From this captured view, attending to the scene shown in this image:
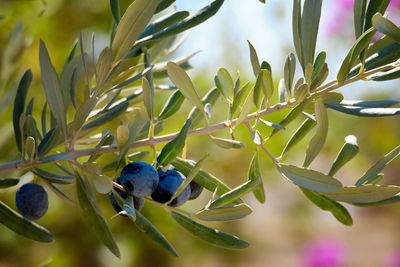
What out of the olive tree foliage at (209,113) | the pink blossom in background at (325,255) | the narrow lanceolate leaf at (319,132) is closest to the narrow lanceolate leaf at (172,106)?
the olive tree foliage at (209,113)

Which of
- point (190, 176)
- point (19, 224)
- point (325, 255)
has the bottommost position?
point (325, 255)

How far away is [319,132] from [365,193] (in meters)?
0.07

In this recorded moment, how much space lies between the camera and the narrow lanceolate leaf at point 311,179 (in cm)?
38

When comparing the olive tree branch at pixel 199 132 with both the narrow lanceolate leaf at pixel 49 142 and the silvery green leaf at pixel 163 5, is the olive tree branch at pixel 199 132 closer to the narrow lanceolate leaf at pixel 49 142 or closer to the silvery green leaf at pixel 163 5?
the narrow lanceolate leaf at pixel 49 142

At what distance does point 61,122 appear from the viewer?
43cm

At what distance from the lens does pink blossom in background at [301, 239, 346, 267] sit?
11.0 feet

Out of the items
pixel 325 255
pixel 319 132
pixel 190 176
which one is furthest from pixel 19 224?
pixel 325 255

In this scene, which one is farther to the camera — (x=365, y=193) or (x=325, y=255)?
(x=325, y=255)

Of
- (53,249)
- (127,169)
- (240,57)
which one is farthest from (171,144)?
(240,57)

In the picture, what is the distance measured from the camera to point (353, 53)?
0.39 m

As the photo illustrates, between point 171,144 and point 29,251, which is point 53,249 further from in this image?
point 171,144

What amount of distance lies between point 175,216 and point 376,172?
0.20 meters

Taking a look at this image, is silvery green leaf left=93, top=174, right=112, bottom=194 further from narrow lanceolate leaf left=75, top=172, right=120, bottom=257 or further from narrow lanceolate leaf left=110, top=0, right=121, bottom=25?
narrow lanceolate leaf left=110, top=0, right=121, bottom=25

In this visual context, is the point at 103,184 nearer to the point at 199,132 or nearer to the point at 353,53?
the point at 199,132
